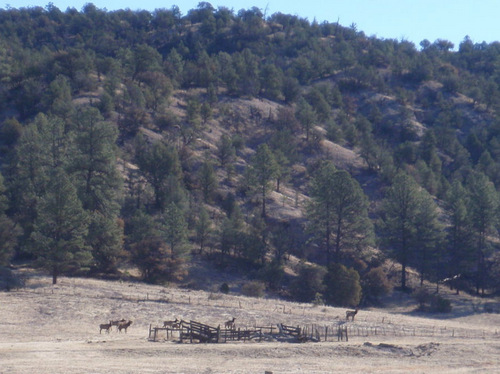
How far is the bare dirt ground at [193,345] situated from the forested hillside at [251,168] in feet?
25.7

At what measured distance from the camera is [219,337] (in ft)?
120

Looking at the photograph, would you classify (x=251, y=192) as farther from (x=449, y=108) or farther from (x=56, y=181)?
(x=449, y=108)

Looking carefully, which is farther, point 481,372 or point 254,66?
point 254,66

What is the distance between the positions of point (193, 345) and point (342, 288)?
95.1 feet

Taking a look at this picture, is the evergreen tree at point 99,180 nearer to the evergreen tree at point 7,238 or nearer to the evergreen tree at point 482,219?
the evergreen tree at point 7,238

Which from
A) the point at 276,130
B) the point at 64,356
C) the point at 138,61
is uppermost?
the point at 138,61

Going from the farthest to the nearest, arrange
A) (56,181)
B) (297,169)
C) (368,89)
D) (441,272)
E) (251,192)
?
(368,89) < (297,169) < (251,192) < (441,272) < (56,181)

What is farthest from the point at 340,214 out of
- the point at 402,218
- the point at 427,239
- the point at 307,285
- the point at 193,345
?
the point at 193,345

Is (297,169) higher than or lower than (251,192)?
higher

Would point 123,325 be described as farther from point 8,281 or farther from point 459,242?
point 459,242

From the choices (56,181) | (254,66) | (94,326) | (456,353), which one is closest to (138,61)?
(254,66)

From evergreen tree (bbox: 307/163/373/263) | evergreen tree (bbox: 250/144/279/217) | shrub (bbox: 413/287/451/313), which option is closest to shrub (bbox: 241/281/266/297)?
evergreen tree (bbox: 307/163/373/263)

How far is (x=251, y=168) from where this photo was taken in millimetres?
80750

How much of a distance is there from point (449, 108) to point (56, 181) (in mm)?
100022
